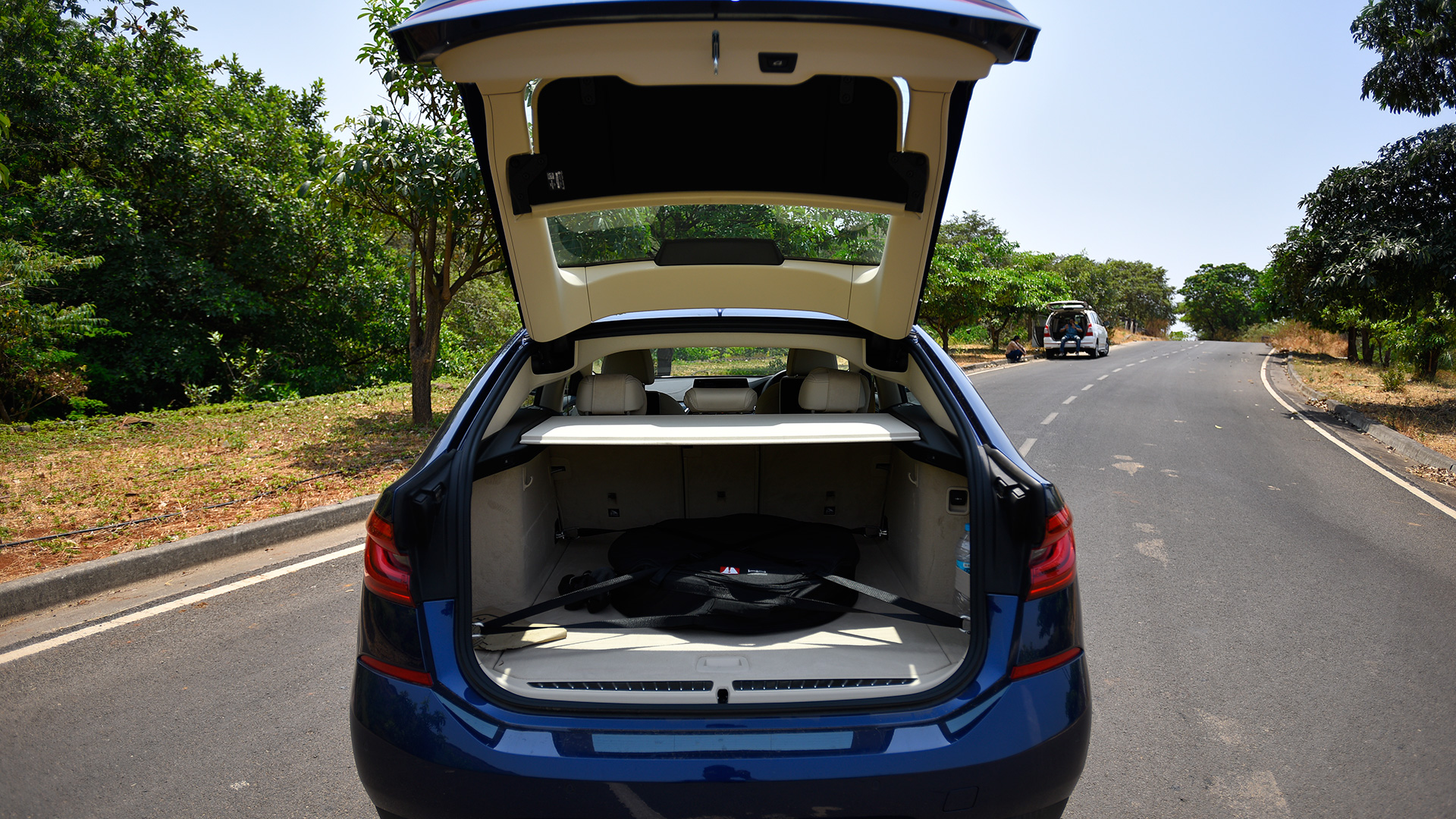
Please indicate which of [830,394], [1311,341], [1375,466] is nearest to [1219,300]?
[1311,341]

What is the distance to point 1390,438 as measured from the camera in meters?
9.81

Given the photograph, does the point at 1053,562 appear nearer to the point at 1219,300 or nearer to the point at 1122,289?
the point at 1122,289

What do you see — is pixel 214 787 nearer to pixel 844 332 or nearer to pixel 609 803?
pixel 609 803

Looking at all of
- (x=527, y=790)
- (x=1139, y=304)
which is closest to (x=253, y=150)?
(x=527, y=790)

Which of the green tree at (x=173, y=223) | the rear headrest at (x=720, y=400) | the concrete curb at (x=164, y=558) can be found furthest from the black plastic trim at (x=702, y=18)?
the green tree at (x=173, y=223)

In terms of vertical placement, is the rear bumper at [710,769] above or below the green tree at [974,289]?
below

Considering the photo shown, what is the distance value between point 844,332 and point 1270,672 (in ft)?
8.12

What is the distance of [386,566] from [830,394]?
1.70 m

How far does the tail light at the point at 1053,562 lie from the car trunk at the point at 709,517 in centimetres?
29

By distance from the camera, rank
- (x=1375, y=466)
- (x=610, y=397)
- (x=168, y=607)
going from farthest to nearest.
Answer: (x=1375, y=466), (x=168, y=607), (x=610, y=397)

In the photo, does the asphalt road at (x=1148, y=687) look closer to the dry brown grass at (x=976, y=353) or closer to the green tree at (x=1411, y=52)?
the green tree at (x=1411, y=52)

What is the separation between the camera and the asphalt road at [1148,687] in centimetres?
245

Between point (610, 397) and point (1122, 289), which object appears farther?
point (1122, 289)

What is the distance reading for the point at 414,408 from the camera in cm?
945
